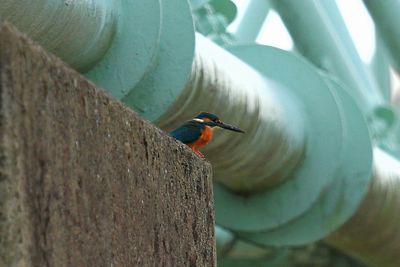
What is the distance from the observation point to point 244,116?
6836 millimetres

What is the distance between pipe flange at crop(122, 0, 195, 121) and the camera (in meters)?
5.67

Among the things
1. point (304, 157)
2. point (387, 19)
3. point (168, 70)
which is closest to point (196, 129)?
point (168, 70)

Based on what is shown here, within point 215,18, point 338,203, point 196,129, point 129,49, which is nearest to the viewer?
point 129,49

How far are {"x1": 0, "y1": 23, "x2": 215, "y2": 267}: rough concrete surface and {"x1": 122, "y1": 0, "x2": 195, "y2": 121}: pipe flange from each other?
2500mm

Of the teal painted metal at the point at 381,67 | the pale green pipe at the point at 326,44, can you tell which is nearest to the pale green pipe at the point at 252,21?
the teal painted metal at the point at 381,67

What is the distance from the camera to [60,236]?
2.36 metres

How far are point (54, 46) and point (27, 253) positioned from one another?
2.65 metres

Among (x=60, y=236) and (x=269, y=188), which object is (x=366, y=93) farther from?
(x=60, y=236)

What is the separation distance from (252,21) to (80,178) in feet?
36.2

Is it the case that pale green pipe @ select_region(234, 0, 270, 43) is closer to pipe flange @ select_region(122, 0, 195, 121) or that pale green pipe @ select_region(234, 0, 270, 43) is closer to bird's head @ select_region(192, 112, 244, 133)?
bird's head @ select_region(192, 112, 244, 133)

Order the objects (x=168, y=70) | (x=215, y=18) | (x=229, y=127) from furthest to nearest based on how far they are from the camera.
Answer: (x=215, y=18), (x=229, y=127), (x=168, y=70)

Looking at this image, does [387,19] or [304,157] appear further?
[387,19]

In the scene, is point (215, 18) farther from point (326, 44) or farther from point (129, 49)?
point (326, 44)

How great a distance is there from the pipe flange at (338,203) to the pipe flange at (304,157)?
99 millimetres
